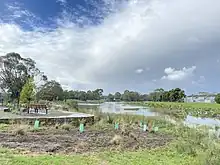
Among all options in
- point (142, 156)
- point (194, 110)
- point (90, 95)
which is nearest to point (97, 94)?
point (90, 95)

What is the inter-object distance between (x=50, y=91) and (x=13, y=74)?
514 inches

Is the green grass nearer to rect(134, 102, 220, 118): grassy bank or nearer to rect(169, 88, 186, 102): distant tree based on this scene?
rect(134, 102, 220, 118): grassy bank

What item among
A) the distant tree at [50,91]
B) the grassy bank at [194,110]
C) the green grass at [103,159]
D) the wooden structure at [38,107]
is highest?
the distant tree at [50,91]

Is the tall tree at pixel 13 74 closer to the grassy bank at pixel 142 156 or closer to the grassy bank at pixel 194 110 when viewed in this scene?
the grassy bank at pixel 194 110

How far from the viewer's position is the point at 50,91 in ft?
192

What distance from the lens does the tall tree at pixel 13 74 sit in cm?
4547

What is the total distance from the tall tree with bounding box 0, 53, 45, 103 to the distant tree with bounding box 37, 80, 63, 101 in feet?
22.8

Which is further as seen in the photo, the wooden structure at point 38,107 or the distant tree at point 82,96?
the distant tree at point 82,96

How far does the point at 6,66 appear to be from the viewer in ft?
149

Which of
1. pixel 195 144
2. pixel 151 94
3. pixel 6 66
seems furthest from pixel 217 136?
pixel 151 94

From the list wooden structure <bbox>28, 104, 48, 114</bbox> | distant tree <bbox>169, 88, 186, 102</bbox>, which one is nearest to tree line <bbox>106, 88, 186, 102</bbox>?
distant tree <bbox>169, 88, 186, 102</bbox>

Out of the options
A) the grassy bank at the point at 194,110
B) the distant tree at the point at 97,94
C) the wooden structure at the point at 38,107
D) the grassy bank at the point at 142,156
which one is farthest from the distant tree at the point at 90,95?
the grassy bank at the point at 142,156

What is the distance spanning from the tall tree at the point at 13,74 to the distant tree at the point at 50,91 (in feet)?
22.8

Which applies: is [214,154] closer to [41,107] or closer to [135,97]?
[41,107]
